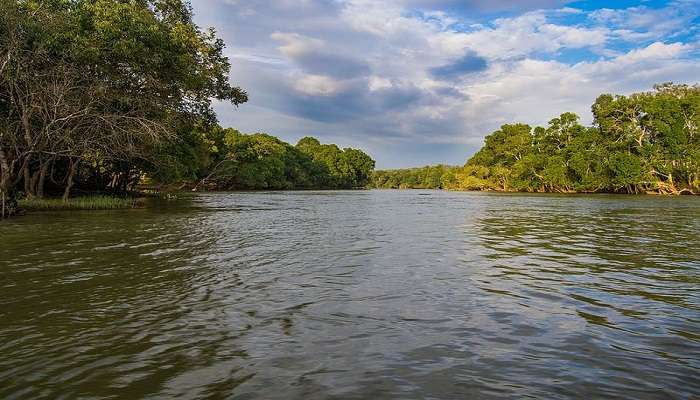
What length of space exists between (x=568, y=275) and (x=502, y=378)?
6.48 m

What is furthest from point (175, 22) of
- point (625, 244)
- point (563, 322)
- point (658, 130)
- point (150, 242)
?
point (658, 130)

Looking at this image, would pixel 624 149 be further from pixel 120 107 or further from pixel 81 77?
pixel 81 77

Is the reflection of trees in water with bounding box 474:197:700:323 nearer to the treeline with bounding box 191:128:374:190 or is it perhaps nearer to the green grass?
the green grass

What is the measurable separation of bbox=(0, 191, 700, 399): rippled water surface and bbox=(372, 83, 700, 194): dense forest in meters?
62.3

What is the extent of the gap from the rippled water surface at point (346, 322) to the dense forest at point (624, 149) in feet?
204

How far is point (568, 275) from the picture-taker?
34.7 feet

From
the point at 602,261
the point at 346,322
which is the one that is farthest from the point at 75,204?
the point at 602,261

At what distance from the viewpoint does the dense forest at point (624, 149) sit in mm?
66125

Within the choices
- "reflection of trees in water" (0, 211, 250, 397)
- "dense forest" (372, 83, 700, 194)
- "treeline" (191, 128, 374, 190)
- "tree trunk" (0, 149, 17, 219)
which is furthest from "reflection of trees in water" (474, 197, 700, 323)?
"dense forest" (372, 83, 700, 194)

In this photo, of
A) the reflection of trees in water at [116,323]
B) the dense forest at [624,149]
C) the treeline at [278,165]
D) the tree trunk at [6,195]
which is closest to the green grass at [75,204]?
the tree trunk at [6,195]

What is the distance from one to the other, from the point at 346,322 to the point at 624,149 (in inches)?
3045

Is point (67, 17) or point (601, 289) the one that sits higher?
point (67, 17)

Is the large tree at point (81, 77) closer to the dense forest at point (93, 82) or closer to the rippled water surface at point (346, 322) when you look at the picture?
the dense forest at point (93, 82)

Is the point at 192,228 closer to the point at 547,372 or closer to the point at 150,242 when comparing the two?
the point at 150,242
